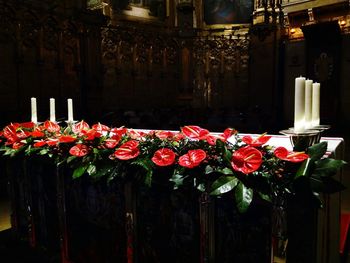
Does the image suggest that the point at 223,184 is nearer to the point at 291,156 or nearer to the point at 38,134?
the point at 291,156

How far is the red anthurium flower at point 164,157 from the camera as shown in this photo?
5.00 feet

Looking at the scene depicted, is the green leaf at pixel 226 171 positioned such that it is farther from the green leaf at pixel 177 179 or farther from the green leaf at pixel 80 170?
the green leaf at pixel 80 170

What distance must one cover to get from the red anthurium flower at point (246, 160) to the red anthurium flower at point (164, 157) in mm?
307

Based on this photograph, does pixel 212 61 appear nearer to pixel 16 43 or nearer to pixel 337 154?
pixel 16 43

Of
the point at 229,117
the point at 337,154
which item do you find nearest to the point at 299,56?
the point at 229,117

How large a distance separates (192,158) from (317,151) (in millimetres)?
555

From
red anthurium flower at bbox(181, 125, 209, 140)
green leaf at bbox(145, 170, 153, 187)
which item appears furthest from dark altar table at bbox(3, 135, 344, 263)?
red anthurium flower at bbox(181, 125, 209, 140)

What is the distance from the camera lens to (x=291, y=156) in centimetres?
133

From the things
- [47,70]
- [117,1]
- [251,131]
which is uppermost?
[117,1]

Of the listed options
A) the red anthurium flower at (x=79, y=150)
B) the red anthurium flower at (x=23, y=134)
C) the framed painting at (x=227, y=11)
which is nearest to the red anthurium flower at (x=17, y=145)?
the red anthurium flower at (x=23, y=134)

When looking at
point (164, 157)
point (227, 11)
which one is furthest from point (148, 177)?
point (227, 11)

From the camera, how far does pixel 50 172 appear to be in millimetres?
2305

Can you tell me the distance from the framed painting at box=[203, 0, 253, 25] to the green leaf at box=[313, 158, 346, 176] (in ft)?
37.5

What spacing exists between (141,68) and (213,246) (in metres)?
9.64
